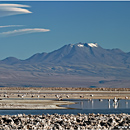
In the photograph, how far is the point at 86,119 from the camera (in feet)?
86.7

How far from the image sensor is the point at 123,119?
26.3 meters

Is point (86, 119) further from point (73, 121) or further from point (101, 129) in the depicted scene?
point (101, 129)

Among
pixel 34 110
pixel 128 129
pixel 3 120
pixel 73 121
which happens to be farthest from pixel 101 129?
pixel 34 110

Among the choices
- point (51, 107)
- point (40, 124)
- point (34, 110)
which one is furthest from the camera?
point (51, 107)

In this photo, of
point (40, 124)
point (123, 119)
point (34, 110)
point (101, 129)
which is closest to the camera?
point (101, 129)

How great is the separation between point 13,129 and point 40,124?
199cm

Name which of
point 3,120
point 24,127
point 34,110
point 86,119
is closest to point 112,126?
point 86,119

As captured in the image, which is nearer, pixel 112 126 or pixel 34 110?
pixel 112 126

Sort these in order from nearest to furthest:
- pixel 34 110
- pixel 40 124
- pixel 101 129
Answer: pixel 101 129 → pixel 40 124 → pixel 34 110

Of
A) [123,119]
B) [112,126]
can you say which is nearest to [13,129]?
[112,126]

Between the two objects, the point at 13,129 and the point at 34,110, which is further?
the point at 34,110

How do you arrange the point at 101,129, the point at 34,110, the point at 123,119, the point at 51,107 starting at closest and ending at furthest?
the point at 101,129
the point at 123,119
the point at 34,110
the point at 51,107

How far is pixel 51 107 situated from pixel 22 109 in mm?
3313

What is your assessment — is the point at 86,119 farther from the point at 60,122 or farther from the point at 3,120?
the point at 3,120
